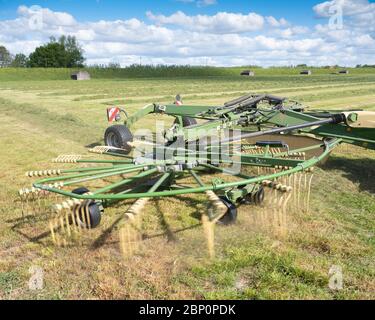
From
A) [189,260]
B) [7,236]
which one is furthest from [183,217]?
[7,236]

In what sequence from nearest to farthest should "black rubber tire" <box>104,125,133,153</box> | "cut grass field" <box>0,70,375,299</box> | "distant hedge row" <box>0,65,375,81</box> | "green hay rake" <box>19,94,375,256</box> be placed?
"cut grass field" <box>0,70,375,299</box>
"green hay rake" <box>19,94,375,256</box>
"black rubber tire" <box>104,125,133,153</box>
"distant hedge row" <box>0,65,375,81</box>

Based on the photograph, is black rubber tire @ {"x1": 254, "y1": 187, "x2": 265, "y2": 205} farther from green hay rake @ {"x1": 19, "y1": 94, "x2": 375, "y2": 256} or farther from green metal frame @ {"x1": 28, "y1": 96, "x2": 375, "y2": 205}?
green metal frame @ {"x1": 28, "y1": 96, "x2": 375, "y2": 205}

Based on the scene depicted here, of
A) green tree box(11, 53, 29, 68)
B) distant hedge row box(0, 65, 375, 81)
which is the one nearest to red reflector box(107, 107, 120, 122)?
distant hedge row box(0, 65, 375, 81)

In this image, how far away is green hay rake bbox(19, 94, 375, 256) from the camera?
160 inches

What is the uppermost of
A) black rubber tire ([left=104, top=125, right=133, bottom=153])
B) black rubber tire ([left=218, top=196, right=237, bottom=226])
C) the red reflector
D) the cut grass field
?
the red reflector

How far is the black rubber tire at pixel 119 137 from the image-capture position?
328 inches

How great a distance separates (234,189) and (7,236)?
287 cm

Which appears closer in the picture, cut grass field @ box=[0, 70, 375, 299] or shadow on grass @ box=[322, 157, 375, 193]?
cut grass field @ box=[0, 70, 375, 299]

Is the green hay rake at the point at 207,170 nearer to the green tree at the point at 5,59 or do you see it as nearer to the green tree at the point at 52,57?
the green tree at the point at 52,57

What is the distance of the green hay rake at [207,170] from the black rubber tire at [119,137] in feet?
0.07

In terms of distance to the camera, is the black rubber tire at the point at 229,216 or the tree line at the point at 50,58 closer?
the black rubber tire at the point at 229,216

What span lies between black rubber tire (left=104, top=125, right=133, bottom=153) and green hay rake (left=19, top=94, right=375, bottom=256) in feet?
0.07

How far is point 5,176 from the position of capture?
7.17 metres

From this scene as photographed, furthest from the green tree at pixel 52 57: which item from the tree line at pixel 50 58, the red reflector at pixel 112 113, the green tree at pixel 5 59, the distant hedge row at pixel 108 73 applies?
the red reflector at pixel 112 113
